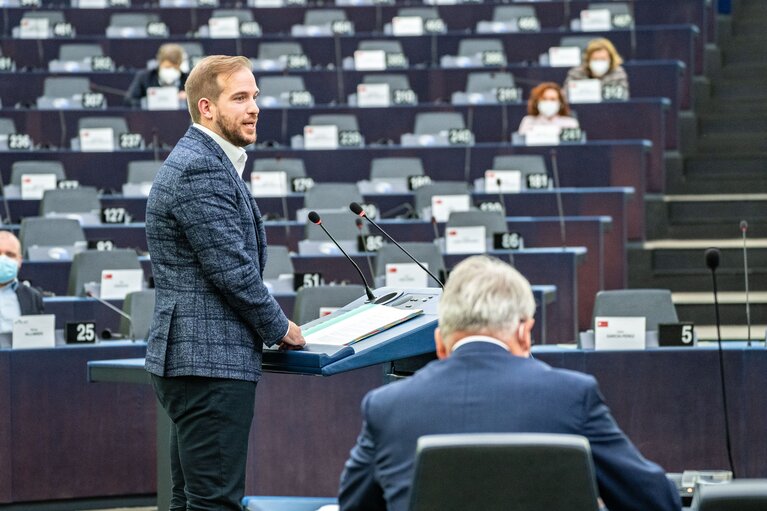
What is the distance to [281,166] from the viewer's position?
8430mm

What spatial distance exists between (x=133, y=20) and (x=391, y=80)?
2.59m

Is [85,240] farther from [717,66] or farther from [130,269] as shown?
[717,66]

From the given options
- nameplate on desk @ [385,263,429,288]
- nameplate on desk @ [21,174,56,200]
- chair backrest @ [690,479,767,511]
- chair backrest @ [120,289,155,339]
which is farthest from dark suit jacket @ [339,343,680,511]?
nameplate on desk @ [21,174,56,200]

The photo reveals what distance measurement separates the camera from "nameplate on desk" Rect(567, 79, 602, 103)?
29.9 ft

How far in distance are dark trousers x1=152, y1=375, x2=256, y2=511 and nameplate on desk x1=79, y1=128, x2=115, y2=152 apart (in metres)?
6.51

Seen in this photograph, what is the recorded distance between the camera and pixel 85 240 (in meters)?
7.29

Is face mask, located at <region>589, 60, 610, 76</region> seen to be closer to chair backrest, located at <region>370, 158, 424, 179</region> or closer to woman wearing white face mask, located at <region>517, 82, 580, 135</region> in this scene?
woman wearing white face mask, located at <region>517, 82, 580, 135</region>

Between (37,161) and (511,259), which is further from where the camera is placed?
(37,161)

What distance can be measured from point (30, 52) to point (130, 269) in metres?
4.90

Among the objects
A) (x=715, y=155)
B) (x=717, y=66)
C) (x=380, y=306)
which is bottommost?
(x=380, y=306)

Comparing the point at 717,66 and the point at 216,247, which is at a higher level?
the point at 717,66

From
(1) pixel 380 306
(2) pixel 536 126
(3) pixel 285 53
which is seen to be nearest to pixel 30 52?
(3) pixel 285 53

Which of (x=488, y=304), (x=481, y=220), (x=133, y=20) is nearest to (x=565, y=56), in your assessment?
(x=481, y=220)

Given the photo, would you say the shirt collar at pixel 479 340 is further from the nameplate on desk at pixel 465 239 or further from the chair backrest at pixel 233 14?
the chair backrest at pixel 233 14
